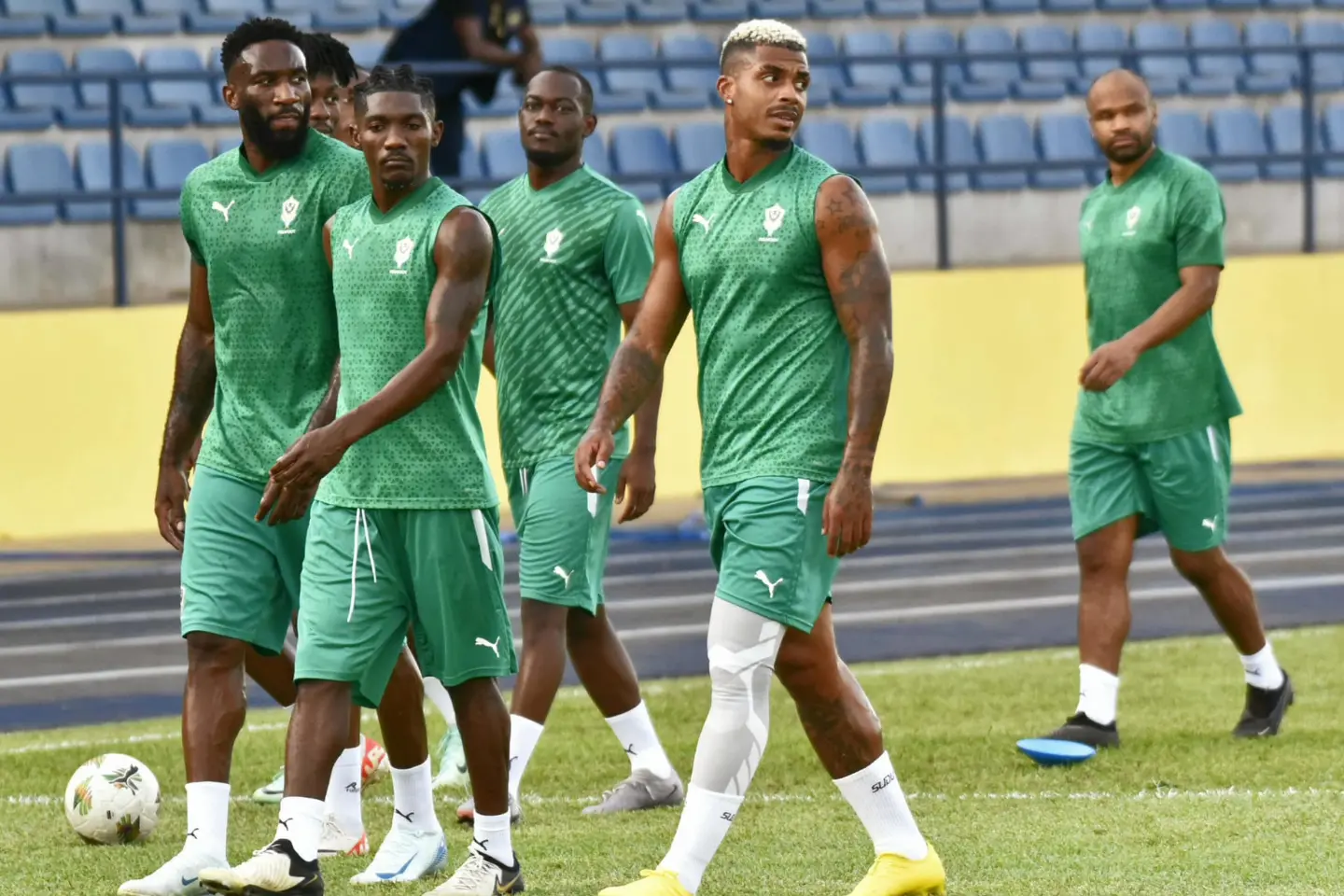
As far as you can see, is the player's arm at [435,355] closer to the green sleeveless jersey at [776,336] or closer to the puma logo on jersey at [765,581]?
the green sleeveless jersey at [776,336]

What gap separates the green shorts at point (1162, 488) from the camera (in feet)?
27.9

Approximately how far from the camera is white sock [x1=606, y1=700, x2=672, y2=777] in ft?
24.9

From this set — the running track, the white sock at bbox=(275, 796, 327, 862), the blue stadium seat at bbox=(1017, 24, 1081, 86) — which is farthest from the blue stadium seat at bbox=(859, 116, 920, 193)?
the white sock at bbox=(275, 796, 327, 862)

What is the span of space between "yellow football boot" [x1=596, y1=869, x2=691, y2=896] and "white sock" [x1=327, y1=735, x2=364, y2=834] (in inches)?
53.0

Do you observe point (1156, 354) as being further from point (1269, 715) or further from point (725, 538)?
point (725, 538)

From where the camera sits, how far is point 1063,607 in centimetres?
1247

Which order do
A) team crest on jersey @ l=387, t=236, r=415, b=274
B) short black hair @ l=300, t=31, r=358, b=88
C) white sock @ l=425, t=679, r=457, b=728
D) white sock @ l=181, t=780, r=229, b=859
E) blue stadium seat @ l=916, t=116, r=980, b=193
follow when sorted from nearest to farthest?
1. team crest on jersey @ l=387, t=236, r=415, b=274
2. white sock @ l=181, t=780, r=229, b=859
3. short black hair @ l=300, t=31, r=358, b=88
4. white sock @ l=425, t=679, r=457, b=728
5. blue stadium seat @ l=916, t=116, r=980, b=193

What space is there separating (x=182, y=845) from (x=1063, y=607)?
656cm

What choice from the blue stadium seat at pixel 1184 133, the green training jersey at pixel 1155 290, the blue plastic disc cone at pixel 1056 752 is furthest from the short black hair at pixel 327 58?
Answer: the blue stadium seat at pixel 1184 133

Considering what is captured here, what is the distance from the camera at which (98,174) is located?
18203 mm

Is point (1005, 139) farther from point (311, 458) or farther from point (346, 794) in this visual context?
point (311, 458)

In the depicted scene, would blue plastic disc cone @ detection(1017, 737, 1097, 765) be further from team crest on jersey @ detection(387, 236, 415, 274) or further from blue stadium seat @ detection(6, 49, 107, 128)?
blue stadium seat @ detection(6, 49, 107, 128)

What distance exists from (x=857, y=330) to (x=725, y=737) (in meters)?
1.04

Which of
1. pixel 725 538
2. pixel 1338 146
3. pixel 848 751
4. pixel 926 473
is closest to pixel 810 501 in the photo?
pixel 725 538
